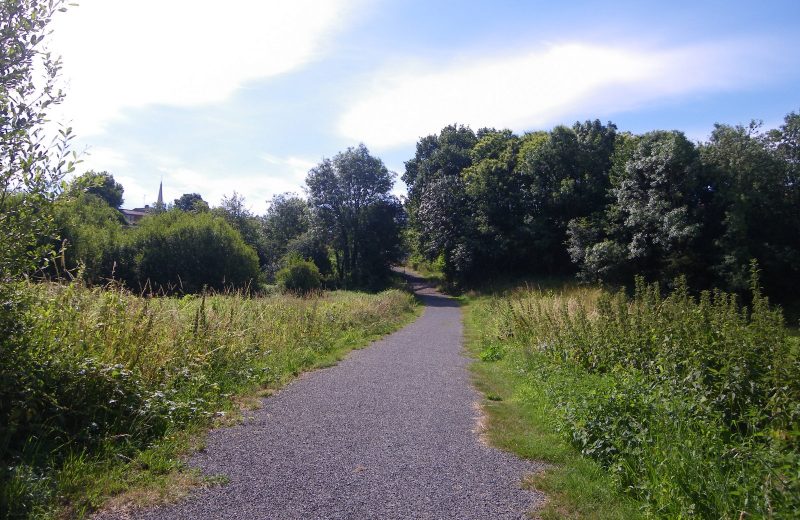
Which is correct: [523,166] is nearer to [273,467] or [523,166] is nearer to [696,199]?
[696,199]

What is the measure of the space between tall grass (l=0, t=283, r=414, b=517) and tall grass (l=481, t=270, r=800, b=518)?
4.44 metres

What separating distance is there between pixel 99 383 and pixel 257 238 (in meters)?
56.2

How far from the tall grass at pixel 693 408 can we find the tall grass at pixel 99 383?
444 centimetres

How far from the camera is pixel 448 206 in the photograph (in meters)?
42.9

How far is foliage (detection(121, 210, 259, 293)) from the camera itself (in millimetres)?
33969

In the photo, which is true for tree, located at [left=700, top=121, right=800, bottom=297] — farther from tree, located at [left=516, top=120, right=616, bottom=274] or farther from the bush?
the bush

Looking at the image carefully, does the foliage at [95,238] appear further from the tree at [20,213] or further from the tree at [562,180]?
the tree at [562,180]

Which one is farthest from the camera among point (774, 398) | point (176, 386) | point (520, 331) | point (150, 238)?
point (150, 238)

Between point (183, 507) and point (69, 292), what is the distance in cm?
315

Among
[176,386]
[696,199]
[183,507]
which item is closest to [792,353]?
[183,507]

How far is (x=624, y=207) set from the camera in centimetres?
2967

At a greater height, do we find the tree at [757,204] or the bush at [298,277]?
the tree at [757,204]

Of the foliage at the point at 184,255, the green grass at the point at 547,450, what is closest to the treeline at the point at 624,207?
the green grass at the point at 547,450

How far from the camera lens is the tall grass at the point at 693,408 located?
3797mm
